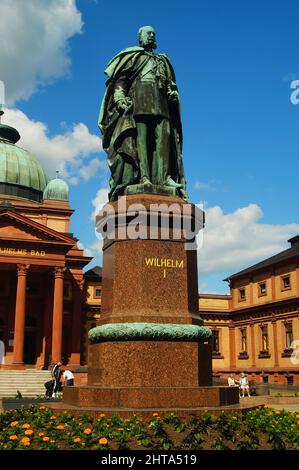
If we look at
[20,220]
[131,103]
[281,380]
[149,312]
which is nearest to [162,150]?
[131,103]

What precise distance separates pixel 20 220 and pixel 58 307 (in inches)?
335

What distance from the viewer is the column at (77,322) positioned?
5366cm

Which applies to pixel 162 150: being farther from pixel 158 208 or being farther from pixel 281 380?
pixel 281 380

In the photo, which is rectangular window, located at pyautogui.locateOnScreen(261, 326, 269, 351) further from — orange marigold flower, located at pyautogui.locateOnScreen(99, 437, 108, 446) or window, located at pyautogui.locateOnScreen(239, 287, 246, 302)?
orange marigold flower, located at pyautogui.locateOnScreen(99, 437, 108, 446)

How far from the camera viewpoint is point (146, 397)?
25.9 ft

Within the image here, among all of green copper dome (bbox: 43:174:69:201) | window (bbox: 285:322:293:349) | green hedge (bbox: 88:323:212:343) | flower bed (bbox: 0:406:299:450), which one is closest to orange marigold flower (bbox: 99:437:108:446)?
flower bed (bbox: 0:406:299:450)

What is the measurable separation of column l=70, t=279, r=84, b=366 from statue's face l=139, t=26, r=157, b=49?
45.4m

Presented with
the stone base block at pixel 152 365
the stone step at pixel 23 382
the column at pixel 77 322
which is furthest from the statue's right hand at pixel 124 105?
the column at pixel 77 322

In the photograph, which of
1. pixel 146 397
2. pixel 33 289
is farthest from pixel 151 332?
pixel 33 289

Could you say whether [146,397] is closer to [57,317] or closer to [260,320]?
[57,317]

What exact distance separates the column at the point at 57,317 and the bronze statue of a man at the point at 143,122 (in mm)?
38828

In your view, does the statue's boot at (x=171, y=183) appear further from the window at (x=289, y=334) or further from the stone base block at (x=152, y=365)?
the window at (x=289, y=334)

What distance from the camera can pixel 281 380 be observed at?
5053cm

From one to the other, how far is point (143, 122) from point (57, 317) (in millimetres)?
40277
